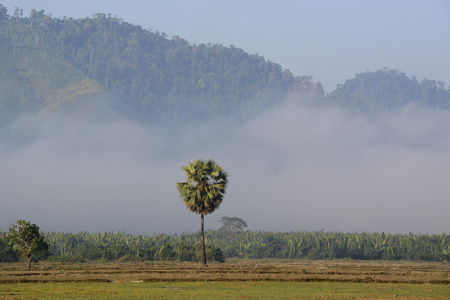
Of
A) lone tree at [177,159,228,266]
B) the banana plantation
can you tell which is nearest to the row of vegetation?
the banana plantation

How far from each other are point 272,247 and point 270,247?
1.62 feet

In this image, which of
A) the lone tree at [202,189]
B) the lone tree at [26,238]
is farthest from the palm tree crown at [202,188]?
the lone tree at [26,238]

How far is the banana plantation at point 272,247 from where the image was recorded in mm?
100562

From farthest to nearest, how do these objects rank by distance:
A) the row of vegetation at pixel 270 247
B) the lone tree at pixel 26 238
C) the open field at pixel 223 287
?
the row of vegetation at pixel 270 247, the lone tree at pixel 26 238, the open field at pixel 223 287

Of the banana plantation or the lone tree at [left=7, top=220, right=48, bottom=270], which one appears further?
the banana plantation

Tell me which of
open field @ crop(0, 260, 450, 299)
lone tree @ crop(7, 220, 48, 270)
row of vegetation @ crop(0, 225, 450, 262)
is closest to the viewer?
open field @ crop(0, 260, 450, 299)

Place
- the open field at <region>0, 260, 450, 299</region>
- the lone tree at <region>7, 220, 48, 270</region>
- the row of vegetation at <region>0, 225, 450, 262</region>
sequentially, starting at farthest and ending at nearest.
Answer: the row of vegetation at <region>0, 225, 450, 262</region>, the lone tree at <region>7, 220, 48, 270</region>, the open field at <region>0, 260, 450, 299</region>

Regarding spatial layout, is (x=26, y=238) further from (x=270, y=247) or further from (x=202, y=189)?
(x=270, y=247)

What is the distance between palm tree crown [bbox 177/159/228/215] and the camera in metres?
77.2

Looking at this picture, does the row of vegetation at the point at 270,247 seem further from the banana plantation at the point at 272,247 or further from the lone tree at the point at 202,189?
the lone tree at the point at 202,189

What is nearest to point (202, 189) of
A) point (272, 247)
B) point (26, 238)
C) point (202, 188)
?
point (202, 188)

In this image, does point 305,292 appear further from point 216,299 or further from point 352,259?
point 352,259

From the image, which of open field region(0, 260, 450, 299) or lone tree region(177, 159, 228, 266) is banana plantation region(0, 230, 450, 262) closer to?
lone tree region(177, 159, 228, 266)

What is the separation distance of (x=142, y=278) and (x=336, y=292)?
63.3ft
